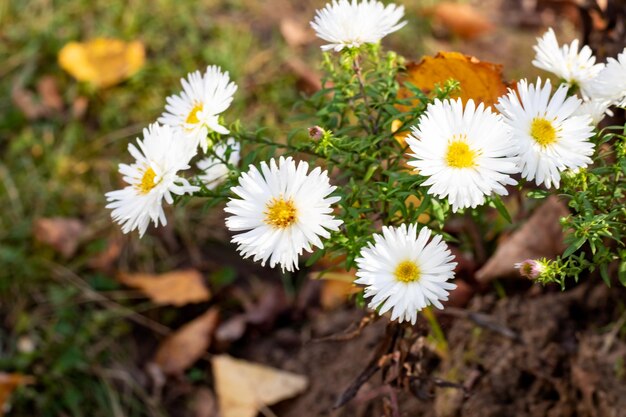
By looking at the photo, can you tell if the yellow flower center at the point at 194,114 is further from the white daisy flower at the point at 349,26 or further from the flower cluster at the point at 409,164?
the white daisy flower at the point at 349,26

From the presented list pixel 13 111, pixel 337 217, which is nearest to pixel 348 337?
pixel 337 217

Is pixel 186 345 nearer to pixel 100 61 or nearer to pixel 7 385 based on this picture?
pixel 7 385

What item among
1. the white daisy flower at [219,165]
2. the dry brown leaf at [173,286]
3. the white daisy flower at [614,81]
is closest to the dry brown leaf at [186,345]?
the dry brown leaf at [173,286]

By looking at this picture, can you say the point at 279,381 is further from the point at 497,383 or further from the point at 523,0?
the point at 523,0

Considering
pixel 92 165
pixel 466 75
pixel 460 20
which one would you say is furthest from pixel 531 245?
pixel 92 165

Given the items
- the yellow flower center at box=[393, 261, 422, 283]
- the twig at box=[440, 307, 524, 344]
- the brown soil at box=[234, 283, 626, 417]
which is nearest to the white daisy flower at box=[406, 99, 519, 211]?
the yellow flower center at box=[393, 261, 422, 283]

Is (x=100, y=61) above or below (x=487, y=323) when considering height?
above

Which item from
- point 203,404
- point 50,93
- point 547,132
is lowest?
point 203,404
